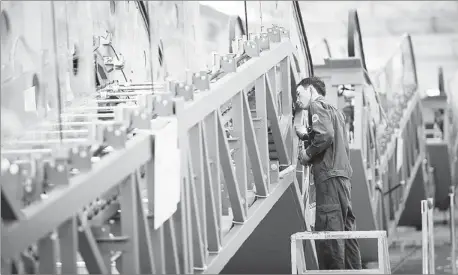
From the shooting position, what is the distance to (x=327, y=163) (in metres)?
8.26

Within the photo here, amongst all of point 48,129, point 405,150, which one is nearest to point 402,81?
point 405,150

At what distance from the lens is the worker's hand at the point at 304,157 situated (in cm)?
825

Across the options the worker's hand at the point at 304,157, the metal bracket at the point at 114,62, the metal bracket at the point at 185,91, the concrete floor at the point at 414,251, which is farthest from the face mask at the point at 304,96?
the concrete floor at the point at 414,251

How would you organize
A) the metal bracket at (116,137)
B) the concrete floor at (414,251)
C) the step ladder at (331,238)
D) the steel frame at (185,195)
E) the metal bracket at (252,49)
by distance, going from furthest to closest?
the concrete floor at (414,251)
the metal bracket at (252,49)
the step ladder at (331,238)
the metal bracket at (116,137)
the steel frame at (185,195)

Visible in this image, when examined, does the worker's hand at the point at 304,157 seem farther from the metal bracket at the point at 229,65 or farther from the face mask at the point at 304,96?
the metal bracket at the point at 229,65

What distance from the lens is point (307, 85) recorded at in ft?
27.3

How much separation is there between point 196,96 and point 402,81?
31.5 ft

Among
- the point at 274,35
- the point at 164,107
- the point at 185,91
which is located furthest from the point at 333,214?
the point at 164,107

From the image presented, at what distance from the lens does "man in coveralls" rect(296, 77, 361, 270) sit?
816cm

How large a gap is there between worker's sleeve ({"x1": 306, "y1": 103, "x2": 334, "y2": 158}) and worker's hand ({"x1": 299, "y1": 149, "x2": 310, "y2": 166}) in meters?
0.05

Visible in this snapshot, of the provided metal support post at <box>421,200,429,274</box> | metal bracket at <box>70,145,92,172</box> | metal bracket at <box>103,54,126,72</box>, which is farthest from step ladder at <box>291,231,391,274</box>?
metal bracket at <box>70,145,92,172</box>

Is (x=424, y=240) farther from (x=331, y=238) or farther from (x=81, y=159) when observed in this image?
(x=81, y=159)

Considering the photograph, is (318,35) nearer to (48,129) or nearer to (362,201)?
(362,201)

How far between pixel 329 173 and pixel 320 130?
363mm
